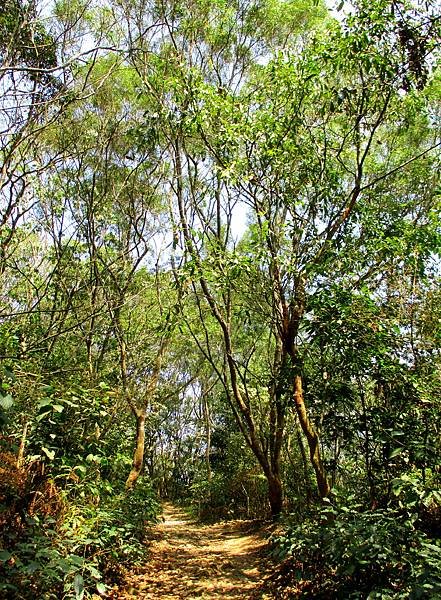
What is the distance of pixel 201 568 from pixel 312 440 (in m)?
2.50

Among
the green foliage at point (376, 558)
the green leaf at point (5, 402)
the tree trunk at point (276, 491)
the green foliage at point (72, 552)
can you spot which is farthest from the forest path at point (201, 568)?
the green leaf at point (5, 402)

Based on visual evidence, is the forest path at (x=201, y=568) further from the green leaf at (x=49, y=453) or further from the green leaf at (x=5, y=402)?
the green leaf at (x=5, y=402)

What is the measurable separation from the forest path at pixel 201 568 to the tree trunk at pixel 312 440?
1.35 m

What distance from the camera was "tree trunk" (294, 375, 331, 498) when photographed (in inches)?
213

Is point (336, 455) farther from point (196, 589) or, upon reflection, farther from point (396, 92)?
point (396, 92)

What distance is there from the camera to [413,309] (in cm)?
500

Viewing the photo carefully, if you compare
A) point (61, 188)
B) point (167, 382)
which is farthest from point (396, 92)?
point (167, 382)

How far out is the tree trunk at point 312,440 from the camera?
17.7 ft

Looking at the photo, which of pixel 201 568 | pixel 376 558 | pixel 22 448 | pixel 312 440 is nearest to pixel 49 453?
pixel 22 448

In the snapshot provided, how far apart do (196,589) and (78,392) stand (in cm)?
270

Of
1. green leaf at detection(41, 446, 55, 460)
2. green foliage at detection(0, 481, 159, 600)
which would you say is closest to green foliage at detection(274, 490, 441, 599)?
green foliage at detection(0, 481, 159, 600)

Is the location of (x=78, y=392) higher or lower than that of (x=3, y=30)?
lower

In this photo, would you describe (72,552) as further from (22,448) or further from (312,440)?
(312,440)

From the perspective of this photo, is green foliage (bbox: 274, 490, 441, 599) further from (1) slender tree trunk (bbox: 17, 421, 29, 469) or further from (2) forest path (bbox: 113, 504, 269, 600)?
(1) slender tree trunk (bbox: 17, 421, 29, 469)
